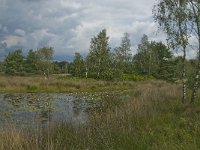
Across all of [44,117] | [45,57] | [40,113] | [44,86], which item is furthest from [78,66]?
[44,117]

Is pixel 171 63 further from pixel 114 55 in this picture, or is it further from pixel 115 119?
pixel 115 119

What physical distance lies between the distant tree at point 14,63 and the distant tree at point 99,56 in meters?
18.0

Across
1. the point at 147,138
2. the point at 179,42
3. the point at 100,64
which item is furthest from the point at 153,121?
the point at 100,64

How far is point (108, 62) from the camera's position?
6869cm

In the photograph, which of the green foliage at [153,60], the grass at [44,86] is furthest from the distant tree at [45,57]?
the grass at [44,86]

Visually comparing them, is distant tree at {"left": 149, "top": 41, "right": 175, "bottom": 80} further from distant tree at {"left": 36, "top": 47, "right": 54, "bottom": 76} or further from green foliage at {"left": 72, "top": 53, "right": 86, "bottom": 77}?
distant tree at {"left": 36, "top": 47, "right": 54, "bottom": 76}

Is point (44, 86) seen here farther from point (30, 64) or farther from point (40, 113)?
point (30, 64)

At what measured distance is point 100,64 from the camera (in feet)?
222

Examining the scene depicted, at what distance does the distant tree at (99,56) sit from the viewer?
221 feet

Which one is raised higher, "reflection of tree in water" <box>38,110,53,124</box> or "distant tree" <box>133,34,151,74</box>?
"distant tree" <box>133,34,151,74</box>

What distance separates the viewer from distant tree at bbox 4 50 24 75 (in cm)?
7938

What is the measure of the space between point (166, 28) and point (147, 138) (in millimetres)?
11293

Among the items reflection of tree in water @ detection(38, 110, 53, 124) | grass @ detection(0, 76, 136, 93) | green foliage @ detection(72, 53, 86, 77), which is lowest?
reflection of tree in water @ detection(38, 110, 53, 124)

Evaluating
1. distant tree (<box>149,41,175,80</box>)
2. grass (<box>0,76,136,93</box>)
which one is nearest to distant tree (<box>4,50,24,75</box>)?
distant tree (<box>149,41,175,80</box>)
